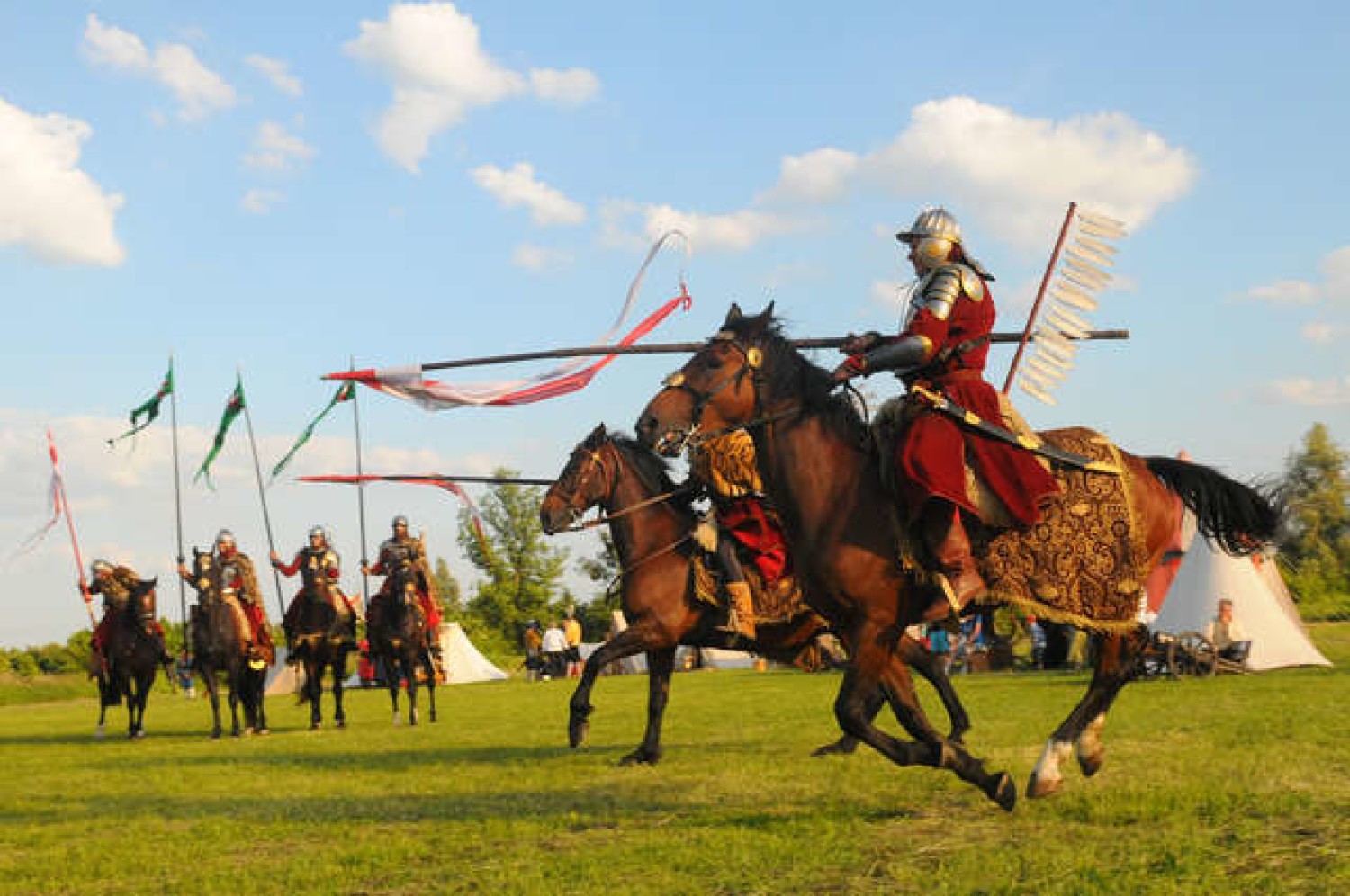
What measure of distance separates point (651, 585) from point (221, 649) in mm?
9381

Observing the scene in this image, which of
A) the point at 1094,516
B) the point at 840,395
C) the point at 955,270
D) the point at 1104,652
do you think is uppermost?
the point at 955,270

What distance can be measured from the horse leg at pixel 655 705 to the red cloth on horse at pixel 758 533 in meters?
1.19

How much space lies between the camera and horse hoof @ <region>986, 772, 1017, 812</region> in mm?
6457

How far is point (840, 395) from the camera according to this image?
716 centimetres

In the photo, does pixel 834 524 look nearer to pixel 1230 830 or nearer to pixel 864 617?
pixel 864 617

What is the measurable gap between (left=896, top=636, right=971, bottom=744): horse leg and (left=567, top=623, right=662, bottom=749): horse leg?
2332mm

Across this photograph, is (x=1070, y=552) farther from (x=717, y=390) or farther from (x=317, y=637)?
(x=317, y=637)

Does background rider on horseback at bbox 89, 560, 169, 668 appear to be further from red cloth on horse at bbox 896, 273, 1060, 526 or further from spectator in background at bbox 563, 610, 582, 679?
spectator in background at bbox 563, 610, 582, 679

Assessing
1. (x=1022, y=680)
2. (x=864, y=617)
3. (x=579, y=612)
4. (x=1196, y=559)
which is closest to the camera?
(x=864, y=617)

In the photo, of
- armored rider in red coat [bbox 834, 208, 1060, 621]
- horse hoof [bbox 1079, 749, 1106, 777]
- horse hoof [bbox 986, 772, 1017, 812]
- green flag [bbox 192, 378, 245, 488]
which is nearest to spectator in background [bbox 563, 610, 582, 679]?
green flag [bbox 192, 378, 245, 488]

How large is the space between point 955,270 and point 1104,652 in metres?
2.56

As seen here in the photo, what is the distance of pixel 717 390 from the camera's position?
6.93 metres

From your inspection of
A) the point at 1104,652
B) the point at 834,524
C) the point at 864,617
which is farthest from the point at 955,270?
the point at 1104,652

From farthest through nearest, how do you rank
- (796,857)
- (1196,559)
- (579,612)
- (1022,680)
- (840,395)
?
(579,612), (1196,559), (1022,680), (840,395), (796,857)
